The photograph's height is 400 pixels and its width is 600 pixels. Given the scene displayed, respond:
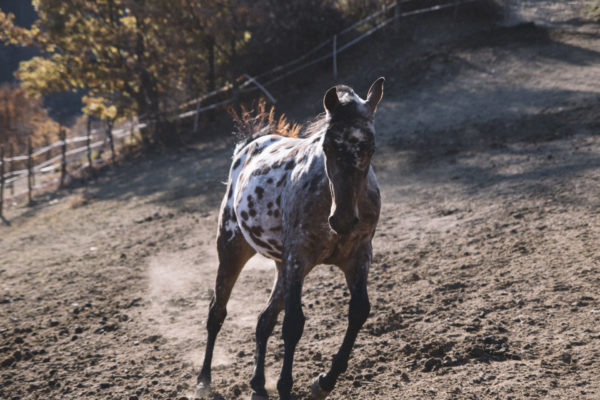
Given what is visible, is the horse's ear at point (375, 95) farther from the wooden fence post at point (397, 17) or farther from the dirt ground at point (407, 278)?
the wooden fence post at point (397, 17)

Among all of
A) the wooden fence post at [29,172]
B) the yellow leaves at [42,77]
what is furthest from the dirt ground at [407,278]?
the yellow leaves at [42,77]

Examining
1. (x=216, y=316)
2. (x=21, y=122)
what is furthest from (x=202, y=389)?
(x=21, y=122)

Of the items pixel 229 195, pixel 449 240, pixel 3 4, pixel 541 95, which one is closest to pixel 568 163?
pixel 449 240

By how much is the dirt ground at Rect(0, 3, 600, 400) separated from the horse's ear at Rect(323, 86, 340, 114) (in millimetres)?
2046

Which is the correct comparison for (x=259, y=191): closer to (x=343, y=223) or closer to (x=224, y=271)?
(x=224, y=271)

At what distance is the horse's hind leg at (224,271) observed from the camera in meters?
4.12

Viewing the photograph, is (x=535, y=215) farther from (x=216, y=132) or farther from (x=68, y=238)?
(x=216, y=132)

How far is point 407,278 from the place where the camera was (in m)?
5.52

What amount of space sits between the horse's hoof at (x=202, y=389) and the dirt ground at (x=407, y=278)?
0.08m

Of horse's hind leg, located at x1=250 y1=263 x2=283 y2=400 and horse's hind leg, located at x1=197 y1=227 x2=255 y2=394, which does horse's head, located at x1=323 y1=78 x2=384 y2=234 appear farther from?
horse's hind leg, located at x1=197 y1=227 x2=255 y2=394

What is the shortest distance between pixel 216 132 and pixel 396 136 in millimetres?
7606

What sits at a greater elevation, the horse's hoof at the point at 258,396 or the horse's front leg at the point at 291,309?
the horse's front leg at the point at 291,309

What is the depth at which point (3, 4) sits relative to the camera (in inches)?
1848

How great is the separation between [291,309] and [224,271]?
1.18m
